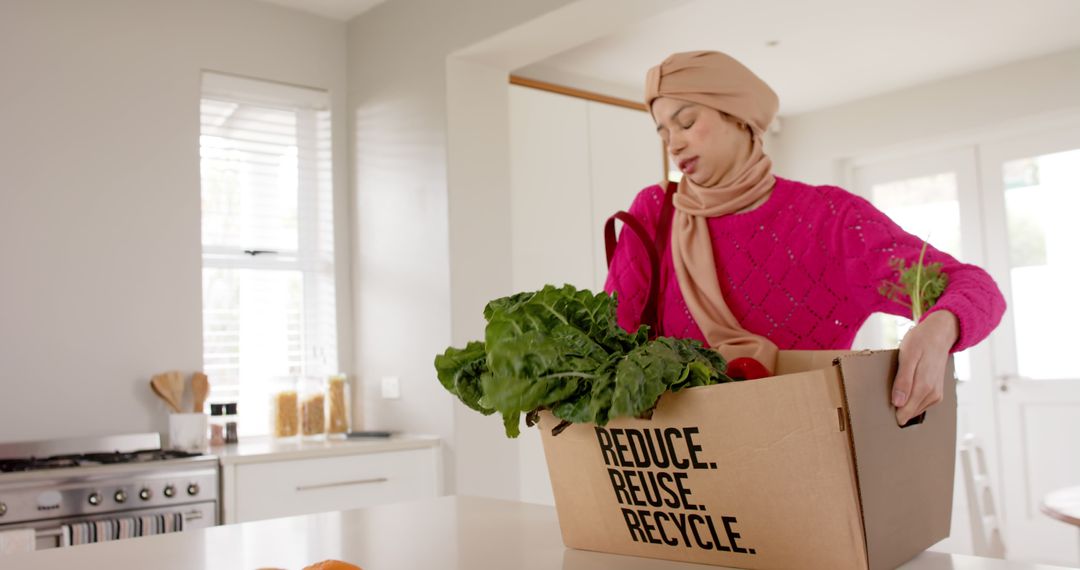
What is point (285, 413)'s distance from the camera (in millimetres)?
3648

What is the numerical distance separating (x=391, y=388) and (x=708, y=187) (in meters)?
2.41

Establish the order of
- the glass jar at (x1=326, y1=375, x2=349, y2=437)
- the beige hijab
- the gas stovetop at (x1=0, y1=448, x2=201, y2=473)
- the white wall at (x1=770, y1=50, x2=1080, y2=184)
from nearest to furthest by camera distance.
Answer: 1. the beige hijab
2. the gas stovetop at (x1=0, y1=448, x2=201, y2=473)
3. the glass jar at (x1=326, y1=375, x2=349, y2=437)
4. the white wall at (x1=770, y1=50, x2=1080, y2=184)

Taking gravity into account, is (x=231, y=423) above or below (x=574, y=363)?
below

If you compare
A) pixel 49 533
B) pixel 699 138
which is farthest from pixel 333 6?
pixel 699 138

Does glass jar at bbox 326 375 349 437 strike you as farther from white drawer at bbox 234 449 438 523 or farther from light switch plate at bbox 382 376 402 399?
white drawer at bbox 234 449 438 523

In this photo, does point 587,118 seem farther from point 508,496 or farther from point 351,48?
point 508,496

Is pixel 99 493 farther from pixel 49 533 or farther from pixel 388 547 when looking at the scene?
pixel 388 547

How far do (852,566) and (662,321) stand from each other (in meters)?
0.75

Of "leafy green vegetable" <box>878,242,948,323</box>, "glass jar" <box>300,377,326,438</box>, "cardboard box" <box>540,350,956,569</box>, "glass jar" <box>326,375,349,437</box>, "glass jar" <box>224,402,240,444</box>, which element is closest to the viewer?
"cardboard box" <box>540,350,956,569</box>

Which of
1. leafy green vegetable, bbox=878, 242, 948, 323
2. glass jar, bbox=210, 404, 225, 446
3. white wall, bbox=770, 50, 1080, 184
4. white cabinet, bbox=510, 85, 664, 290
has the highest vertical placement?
white wall, bbox=770, 50, 1080, 184

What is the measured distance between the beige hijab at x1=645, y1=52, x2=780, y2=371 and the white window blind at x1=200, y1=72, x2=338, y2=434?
8.28 ft

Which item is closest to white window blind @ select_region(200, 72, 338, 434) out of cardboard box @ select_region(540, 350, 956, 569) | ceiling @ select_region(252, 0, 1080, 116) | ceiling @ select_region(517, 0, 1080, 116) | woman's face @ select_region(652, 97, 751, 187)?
ceiling @ select_region(252, 0, 1080, 116)

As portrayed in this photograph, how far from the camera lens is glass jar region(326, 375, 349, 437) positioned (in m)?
3.76

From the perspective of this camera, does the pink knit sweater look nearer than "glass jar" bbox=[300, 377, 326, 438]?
Yes
